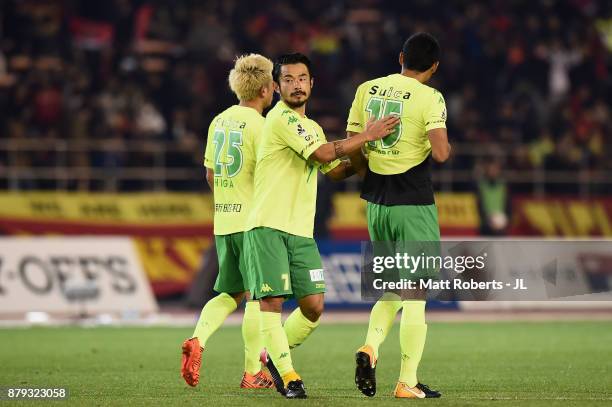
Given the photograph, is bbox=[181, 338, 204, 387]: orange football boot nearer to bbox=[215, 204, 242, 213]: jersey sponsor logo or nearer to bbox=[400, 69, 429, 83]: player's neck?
bbox=[215, 204, 242, 213]: jersey sponsor logo

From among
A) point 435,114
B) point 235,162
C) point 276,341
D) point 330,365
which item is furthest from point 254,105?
point 330,365

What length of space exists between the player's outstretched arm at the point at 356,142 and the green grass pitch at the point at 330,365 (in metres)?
1.68

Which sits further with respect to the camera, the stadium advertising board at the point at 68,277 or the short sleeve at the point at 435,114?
the stadium advertising board at the point at 68,277

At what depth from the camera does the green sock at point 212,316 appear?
9.65 meters

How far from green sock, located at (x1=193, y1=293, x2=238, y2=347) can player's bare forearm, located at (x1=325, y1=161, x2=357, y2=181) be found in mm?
1474

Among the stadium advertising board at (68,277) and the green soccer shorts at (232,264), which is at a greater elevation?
the green soccer shorts at (232,264)

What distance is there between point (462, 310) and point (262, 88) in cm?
1131

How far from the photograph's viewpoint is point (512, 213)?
2297cm

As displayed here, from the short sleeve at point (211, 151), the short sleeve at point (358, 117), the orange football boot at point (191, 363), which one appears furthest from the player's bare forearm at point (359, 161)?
the orange football boot at point (191, 363)

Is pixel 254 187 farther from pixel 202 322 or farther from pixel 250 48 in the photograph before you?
pixel 250 48

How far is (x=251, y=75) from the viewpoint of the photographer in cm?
963

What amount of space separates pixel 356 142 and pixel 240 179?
4.42 ft

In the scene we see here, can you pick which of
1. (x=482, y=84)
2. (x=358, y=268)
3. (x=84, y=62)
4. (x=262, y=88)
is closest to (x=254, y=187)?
(x=262, y=88)

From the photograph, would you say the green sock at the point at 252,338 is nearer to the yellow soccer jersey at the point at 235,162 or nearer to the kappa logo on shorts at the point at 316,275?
the yellow soccer jersey at the point at 235,162
